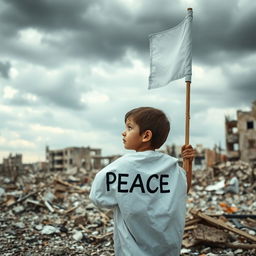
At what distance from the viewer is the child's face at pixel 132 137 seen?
85.3 inches

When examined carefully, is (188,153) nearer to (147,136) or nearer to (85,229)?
(147,136)

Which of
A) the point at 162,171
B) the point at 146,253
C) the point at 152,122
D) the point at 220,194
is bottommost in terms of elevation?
the point at 220,194

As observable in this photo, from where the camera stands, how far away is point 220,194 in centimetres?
1415

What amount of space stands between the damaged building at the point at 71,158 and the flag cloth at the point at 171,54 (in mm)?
54460

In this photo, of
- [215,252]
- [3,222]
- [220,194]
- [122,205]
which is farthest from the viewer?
[220,194]

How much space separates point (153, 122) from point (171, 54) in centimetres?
96

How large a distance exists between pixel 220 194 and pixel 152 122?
41.9 ft

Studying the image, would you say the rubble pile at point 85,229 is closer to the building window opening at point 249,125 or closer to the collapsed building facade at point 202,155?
the collapsed building facade at point 202,155

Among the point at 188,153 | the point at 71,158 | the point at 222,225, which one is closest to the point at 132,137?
the point at 188,153

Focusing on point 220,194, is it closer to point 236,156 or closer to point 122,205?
point 122,205

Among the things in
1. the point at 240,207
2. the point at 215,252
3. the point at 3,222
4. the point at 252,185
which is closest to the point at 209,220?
the point at 215,252

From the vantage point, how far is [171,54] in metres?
2.91

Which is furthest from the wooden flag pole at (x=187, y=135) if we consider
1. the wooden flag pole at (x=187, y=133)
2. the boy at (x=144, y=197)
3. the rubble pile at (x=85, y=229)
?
the rubble pile at (x=85, y=229)

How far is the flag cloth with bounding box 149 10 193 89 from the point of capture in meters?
2.79
